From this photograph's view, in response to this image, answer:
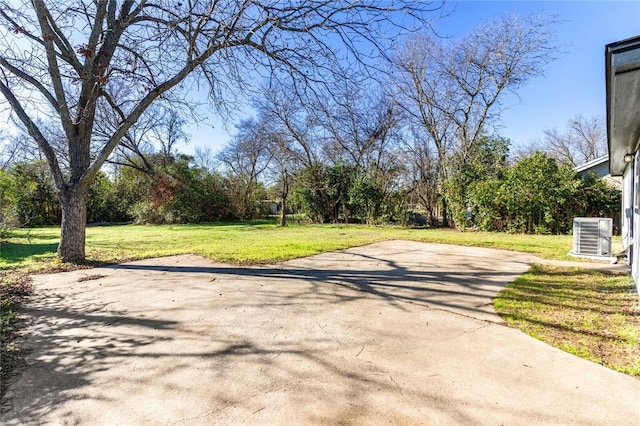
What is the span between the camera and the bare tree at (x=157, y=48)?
4945 millimetres

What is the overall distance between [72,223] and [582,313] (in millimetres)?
8306

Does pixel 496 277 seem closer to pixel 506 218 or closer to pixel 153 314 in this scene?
pixel 153 314

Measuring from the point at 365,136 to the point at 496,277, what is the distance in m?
14.6

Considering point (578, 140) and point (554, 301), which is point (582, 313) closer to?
point (554, 301)

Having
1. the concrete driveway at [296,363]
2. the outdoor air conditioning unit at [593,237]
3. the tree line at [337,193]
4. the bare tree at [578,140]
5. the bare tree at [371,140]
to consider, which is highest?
A: the bare tree at [578,140]

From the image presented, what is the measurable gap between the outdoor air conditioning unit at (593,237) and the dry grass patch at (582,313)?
182 centimetres

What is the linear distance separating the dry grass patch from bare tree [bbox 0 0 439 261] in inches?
160

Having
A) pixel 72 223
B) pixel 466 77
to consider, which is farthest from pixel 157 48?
pixel 466 77

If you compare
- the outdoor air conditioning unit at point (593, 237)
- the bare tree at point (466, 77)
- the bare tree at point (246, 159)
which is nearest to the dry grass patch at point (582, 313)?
the outdoor air conditioning unit at point (593, 237)

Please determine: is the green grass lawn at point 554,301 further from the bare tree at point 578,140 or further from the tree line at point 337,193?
the bare tree at point 578,140

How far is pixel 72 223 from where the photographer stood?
632cm

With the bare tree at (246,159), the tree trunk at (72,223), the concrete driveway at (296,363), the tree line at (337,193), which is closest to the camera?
the concrete driveway at (296,363)

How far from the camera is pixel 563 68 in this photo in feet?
43.5

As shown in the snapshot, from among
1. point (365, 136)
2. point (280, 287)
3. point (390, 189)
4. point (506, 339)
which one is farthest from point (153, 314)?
point (365, 136)
